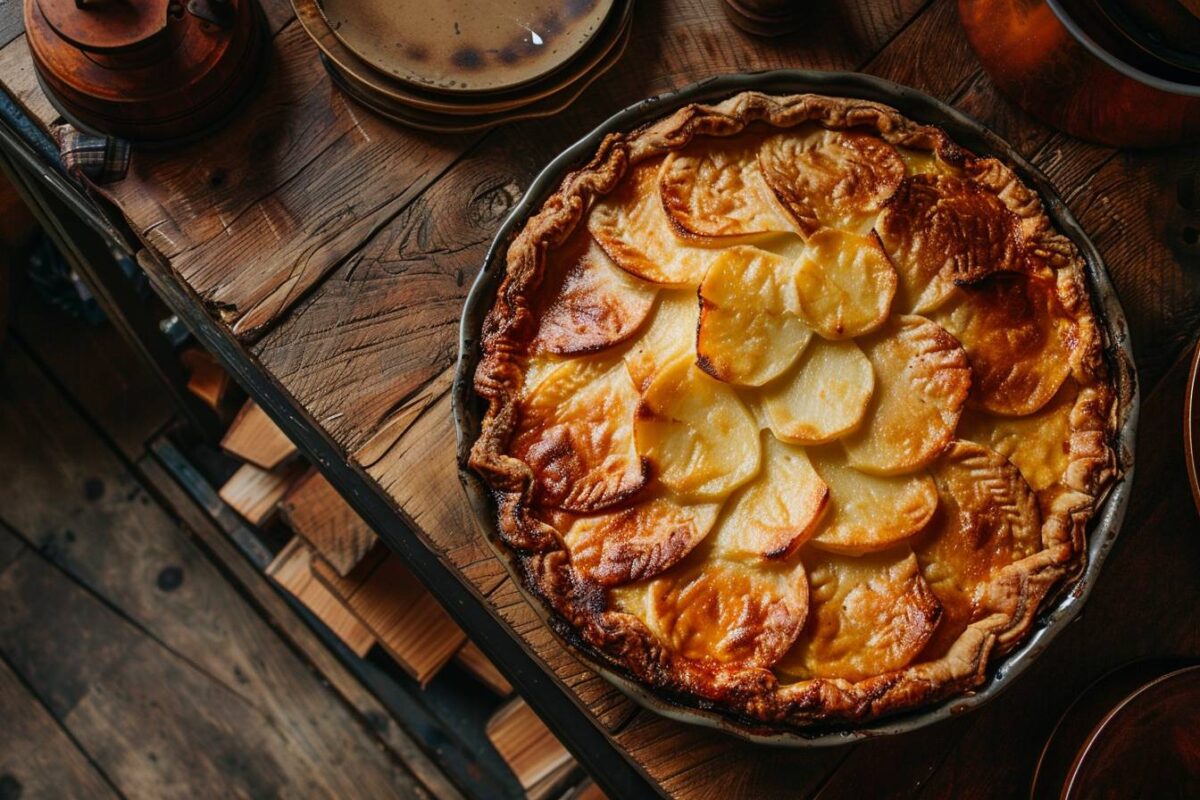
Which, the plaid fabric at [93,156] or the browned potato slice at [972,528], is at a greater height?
the plaid fabric at [93,156]

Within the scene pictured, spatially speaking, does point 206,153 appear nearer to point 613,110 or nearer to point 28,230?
point 613,110

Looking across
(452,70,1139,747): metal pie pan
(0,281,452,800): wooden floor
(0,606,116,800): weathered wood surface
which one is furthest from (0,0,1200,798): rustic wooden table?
(0,606,116,800): weathered wood surface

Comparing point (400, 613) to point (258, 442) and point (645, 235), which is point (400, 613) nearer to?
point (258, 442)

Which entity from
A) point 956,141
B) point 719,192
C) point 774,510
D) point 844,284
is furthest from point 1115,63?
point 774,510

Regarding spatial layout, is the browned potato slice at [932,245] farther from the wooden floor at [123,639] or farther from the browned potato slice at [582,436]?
the wooden floor at [123,639]

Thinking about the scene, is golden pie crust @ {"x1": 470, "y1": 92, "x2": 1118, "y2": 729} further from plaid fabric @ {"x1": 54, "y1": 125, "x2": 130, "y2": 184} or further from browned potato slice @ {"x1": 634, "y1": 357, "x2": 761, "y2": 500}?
plaid fabric @ {"x1": 54, "y1": 125, "x2": 130, "y2": 184}

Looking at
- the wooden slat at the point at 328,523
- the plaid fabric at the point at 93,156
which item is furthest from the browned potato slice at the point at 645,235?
the wooden slat at the point at 328,523
